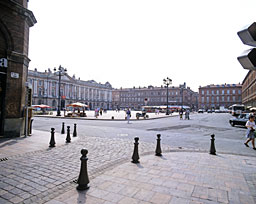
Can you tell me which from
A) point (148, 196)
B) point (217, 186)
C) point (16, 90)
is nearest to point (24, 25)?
point (16, 90)

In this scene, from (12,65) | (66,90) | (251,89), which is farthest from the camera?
(66,90)

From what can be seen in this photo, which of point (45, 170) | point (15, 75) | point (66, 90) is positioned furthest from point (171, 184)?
point (66, 90)

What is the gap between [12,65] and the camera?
9023 mm

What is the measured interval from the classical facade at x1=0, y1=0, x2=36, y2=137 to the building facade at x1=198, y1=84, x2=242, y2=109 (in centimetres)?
9223

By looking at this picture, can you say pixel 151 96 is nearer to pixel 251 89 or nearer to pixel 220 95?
pixel 220 95

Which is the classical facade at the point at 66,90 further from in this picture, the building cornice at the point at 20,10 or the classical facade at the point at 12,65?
the classical facade at the point at 12,65

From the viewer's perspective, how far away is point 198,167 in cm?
505

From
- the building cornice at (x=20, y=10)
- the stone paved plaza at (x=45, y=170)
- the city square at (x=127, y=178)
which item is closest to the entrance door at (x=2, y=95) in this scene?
the city square at (x=127, y=178)

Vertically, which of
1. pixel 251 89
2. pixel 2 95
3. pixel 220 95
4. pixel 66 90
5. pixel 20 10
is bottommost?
pixel 2 95

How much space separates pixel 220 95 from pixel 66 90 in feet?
253

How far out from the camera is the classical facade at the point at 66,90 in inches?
2977

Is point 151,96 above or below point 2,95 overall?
above

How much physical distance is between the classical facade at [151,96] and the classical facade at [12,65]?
84.4 metres

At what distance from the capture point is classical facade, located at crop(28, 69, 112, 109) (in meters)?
75.6
